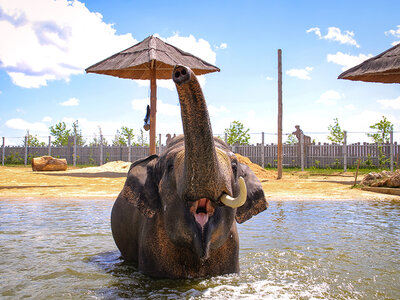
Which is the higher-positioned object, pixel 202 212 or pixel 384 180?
pixel 202 212

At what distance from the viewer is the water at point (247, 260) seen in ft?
10.8

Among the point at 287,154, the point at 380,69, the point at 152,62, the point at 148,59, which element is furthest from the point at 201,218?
the point at 287,154

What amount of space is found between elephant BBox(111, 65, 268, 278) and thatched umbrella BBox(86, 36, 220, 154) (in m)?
9.52

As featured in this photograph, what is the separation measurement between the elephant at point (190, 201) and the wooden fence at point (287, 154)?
19879 millimetres

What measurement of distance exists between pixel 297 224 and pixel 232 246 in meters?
3.64

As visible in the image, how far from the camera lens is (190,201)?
108 inches

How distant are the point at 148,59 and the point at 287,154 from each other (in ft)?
55.3

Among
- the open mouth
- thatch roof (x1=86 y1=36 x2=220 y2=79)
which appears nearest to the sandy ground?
thatch roof (x1=86 y1=36 x2=220 y2=79)

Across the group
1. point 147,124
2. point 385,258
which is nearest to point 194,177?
point 385,258

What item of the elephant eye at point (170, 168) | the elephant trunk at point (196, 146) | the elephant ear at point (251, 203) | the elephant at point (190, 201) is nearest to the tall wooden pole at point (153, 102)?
the elephant at point (190, 201)

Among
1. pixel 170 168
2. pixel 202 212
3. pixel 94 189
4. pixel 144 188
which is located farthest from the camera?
pixel 94 189

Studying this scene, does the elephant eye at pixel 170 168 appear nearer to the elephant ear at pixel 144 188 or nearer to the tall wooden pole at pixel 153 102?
the elephant ear at pixel 144 188

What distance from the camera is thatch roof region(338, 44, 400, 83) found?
47.7 ft

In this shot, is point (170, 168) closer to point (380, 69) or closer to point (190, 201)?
point (190, 201)
